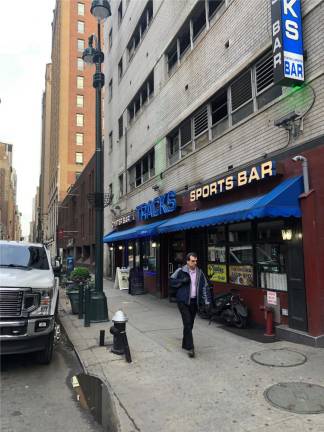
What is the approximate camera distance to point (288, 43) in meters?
7.81

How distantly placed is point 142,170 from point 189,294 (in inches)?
516

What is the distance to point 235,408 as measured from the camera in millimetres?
4629

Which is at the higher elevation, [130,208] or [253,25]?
[253,25]

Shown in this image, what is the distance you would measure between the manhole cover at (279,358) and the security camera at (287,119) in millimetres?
4508

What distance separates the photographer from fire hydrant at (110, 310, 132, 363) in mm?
6615

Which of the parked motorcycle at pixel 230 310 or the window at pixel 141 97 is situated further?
the window at pixel 141 97

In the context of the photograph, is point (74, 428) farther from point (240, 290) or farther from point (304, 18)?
point (304, 18)

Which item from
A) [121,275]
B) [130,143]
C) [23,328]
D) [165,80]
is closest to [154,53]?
[165,80]

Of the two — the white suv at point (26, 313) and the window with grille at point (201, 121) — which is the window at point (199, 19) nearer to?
the window with grille at point (201, 121)

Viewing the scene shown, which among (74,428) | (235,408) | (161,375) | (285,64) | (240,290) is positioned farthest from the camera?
(240,290)

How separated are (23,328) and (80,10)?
262 feet

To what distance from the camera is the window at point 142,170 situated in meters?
17.9

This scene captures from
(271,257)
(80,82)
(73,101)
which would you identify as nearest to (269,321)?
(271,257)

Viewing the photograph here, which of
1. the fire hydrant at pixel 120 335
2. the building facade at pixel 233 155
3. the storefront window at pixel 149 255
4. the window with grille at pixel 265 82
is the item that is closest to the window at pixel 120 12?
the building facade at pixel 233 155
